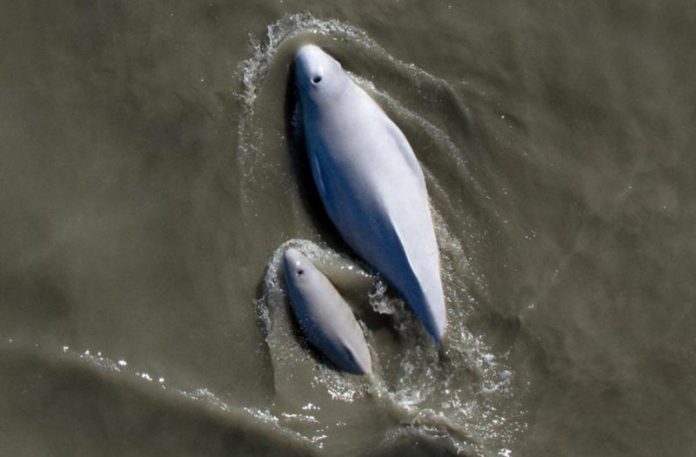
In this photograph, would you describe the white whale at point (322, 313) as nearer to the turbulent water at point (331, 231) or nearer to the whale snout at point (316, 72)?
the turbulent water at point (331, 231)

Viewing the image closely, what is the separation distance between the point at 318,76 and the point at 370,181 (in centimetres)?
70

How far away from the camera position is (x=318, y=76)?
454cm

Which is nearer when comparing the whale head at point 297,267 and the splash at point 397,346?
the whale head at point 297,267

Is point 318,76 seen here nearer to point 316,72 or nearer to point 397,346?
point 316,72

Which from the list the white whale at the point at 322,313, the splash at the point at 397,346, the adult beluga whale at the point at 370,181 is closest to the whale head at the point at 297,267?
the white whale at the point at 322,313

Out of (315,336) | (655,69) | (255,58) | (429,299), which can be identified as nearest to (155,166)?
(255,58)

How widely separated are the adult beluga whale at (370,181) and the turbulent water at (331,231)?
0.14 metres

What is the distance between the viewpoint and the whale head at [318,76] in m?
4.55

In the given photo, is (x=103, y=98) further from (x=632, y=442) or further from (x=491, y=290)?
(x=632, y=442)

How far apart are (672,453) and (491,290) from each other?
4.94 ft

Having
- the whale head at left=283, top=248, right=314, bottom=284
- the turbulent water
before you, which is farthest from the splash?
the whale head at left=283, top=248, right=314, bottom=284

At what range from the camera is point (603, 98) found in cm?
485

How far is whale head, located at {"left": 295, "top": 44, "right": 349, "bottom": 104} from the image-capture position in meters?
4.55

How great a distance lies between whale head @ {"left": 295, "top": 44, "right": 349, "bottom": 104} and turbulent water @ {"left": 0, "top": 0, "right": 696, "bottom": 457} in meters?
0.17
